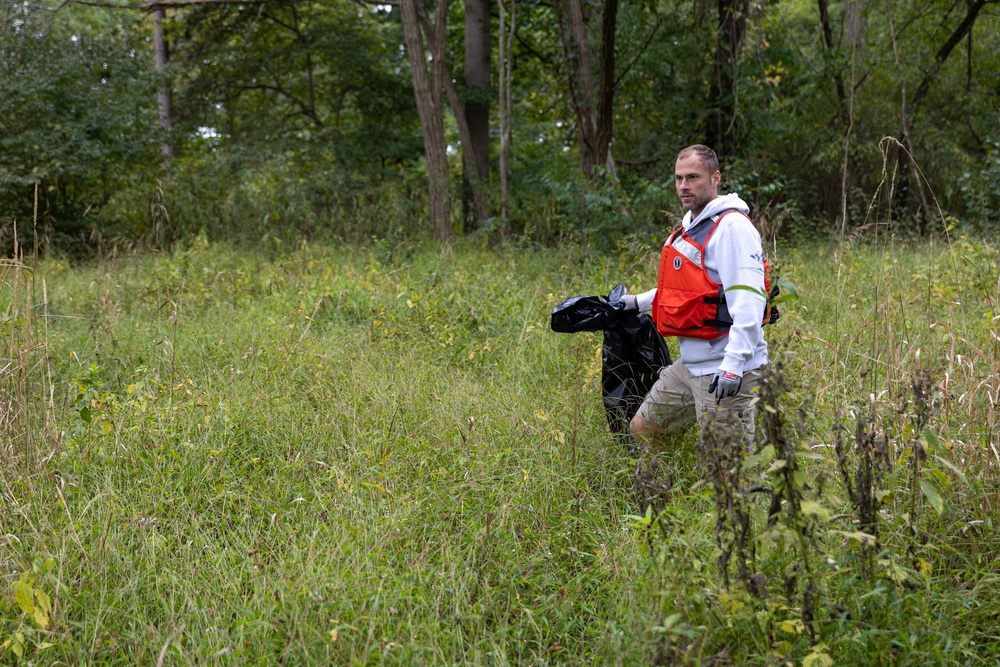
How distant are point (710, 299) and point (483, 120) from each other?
33.2 feet

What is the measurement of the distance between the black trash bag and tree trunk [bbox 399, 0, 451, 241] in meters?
5.99

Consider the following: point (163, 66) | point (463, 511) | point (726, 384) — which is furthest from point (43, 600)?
point (163, 66)

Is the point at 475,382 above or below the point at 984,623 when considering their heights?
above

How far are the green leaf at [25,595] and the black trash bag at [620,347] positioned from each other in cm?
243

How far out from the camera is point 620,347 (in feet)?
13.5

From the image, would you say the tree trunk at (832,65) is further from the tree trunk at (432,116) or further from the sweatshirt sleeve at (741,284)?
the sweatshirt sleeve at (741,284)

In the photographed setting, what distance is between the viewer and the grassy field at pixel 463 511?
A: 260cm

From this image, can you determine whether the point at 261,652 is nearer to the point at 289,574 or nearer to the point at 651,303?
the point at 289,574

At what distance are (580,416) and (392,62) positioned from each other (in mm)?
12035

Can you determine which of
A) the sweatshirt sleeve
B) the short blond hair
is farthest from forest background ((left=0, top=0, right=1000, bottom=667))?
the short blond hair

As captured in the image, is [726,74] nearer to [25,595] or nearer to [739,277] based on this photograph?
[739,277]

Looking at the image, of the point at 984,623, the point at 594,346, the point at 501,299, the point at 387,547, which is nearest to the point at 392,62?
the point at 501,299

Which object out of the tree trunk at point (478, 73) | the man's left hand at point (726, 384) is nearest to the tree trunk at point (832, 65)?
the tree trunk at point (478, 73)

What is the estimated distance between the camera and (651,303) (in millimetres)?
3926
